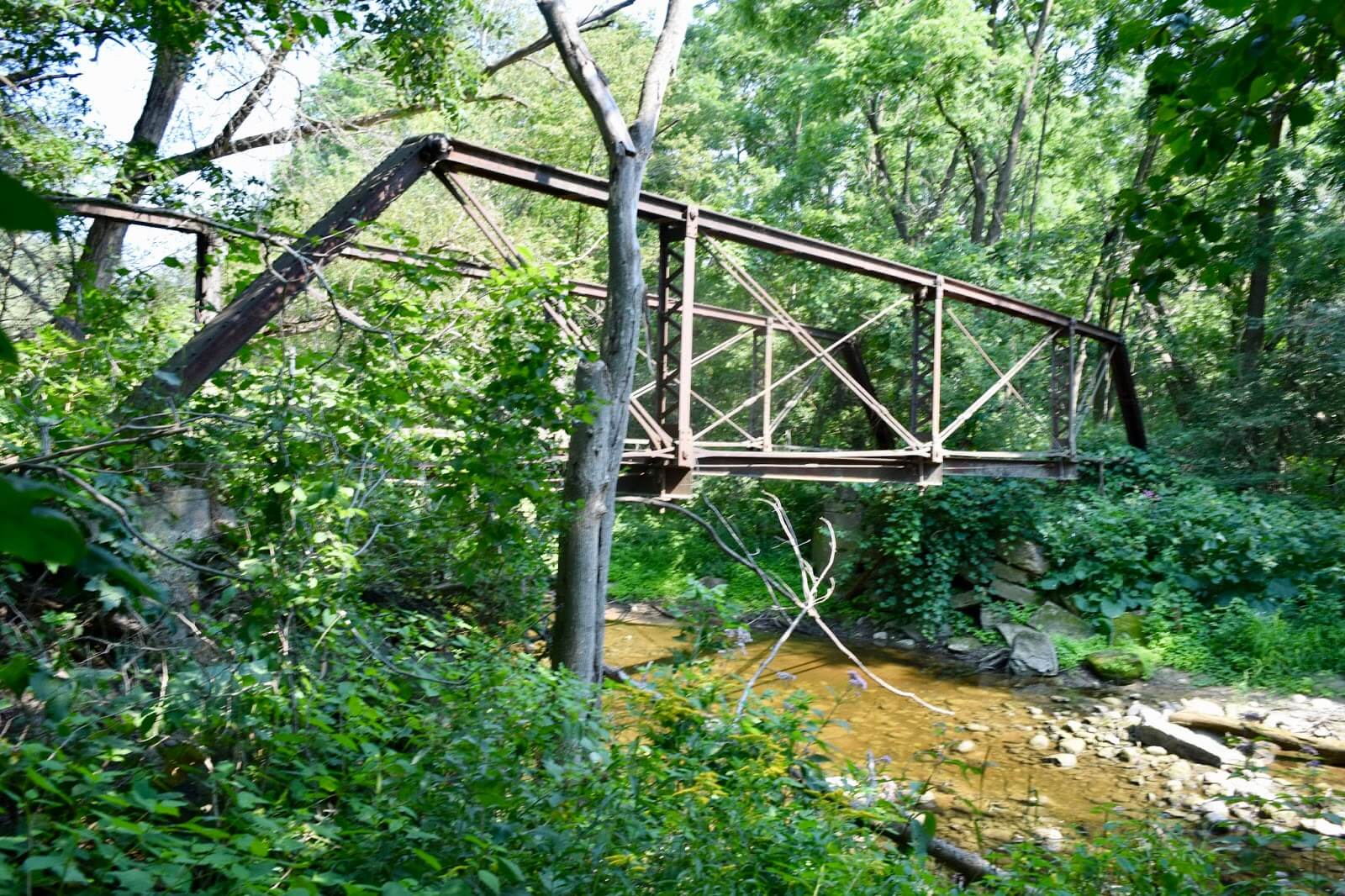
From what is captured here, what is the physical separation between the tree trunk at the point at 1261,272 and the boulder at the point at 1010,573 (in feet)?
12.8

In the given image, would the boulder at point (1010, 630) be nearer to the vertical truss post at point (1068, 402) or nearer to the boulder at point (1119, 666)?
the boulder at point (1119, 666)

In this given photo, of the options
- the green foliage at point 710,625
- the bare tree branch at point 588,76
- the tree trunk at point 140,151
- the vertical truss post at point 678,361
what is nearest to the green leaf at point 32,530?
the green foliage at point 710,625

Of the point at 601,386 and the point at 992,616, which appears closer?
the point at 601,386

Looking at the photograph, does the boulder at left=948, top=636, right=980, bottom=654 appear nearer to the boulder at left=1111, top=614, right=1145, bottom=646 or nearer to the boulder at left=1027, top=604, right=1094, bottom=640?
the boulder at left=1027, top=604, right=1094, bottom=640

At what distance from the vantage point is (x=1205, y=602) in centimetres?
981

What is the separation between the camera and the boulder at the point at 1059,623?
1013 centimetres

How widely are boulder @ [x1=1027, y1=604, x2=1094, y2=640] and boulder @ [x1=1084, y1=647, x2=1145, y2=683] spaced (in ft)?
2.35

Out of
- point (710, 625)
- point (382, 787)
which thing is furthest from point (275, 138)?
point (382, 787)

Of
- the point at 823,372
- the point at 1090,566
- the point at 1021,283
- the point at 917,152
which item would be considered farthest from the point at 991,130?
the point at 1090,566

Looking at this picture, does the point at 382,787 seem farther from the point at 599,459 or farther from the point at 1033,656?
the point at 1033,656

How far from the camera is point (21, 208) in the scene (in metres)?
0.54

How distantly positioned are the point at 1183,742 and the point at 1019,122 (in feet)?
34.9

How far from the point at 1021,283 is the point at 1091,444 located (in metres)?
2.72

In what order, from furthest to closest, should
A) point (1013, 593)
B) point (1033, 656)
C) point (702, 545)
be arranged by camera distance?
point (702, 545)
point (1013, 593)
point (1033, 656)
